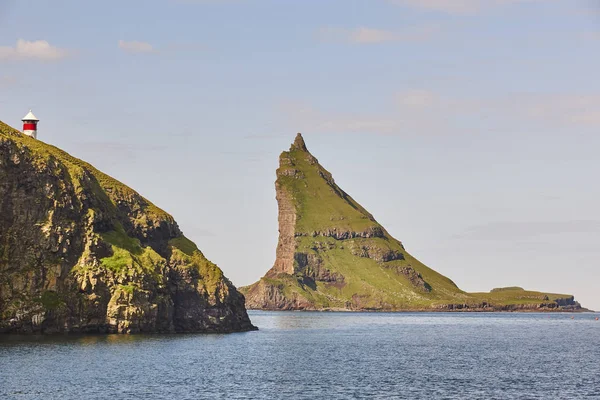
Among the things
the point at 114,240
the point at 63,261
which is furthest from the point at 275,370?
the point at 114,240

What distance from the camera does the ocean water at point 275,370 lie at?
324 feet

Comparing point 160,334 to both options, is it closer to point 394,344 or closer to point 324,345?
point 324,345

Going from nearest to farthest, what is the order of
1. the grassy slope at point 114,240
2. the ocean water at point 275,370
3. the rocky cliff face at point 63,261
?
1. the ocean water at point 275,370
2. the rocky cliff face at point 63,261
3. the grassy slope at point 114,240

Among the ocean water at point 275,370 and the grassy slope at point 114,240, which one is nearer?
the ocean water at point 275,370

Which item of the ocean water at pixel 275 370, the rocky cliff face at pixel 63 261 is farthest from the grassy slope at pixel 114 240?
the ocean water at pixel 275 370

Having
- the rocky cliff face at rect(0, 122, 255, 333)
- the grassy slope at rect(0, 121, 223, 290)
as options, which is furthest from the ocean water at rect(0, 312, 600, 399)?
the grassy slope at rect(0, 121, 223, 290)

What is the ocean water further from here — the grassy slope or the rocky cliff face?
the grassy slope

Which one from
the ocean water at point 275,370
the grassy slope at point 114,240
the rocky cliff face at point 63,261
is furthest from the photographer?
the grassy slope at point 114,240

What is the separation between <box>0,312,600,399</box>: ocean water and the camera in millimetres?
98750

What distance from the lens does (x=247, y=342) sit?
179 m

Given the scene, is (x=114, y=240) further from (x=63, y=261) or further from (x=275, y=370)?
(x=275, y=370)

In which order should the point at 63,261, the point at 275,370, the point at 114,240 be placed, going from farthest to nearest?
the point at 114,240 < the point at 63,261 < the point at 275,370

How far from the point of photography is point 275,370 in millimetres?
125500

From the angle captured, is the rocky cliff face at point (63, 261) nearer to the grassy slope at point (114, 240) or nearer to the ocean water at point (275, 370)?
the grassy slope at point (114, 240)
